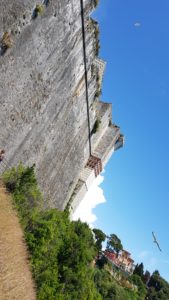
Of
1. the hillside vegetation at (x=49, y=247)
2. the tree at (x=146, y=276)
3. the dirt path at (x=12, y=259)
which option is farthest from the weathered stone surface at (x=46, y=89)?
the tree at (x=146, y=276)

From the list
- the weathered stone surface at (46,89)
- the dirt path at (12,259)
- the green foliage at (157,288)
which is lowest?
the dirt path at (12,259)

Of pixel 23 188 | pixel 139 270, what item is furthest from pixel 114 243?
pixel 23 188

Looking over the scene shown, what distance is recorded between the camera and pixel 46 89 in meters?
18.4

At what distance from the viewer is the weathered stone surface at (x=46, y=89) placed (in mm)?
14914

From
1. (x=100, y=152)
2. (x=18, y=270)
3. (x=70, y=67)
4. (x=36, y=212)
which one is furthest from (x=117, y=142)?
(x=18, y=270)

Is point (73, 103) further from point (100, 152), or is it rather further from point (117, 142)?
point (117, 142)

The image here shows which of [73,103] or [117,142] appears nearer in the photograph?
[73,103]

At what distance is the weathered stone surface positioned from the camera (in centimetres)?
1491

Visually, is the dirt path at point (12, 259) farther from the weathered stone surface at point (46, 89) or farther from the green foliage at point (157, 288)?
the green foliage at point (157, 288)

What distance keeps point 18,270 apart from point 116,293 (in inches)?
891

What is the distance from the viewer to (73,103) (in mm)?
22250

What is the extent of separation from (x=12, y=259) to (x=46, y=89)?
7653 millimetres

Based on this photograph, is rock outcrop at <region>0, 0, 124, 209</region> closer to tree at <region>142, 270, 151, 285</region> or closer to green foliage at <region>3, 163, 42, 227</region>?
green foliage at <region>3, 163, 42, 227</region>

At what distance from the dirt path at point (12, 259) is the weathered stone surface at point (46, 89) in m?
2.00
